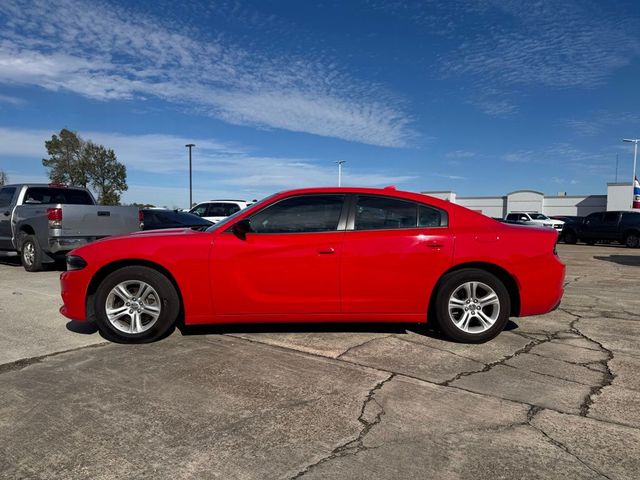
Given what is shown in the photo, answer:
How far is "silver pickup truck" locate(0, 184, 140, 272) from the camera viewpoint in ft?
30.5

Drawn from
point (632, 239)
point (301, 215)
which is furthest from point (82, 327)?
point (632, 239)

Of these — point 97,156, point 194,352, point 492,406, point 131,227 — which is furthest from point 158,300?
point 97,156

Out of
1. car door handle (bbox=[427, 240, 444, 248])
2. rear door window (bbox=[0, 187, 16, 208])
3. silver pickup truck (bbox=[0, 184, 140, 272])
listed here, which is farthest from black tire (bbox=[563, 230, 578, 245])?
rear door window (bbox=[0, 187, 16, 208])

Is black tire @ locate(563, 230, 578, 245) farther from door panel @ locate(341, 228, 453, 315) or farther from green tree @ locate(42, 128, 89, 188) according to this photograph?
green tree @ locate(42, 128, 89, 188)

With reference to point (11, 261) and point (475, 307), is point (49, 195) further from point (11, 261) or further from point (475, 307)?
point (475, 307)

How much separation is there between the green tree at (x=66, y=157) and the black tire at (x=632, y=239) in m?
48.1

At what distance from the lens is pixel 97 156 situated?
172 feet

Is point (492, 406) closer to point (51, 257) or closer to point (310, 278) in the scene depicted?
point (310, 278)

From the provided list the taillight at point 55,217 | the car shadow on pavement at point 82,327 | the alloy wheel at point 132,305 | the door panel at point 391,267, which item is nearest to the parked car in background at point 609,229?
the door panel at point 391,267

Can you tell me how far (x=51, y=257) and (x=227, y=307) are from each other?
6.69 meters

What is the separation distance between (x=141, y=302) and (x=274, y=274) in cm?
137

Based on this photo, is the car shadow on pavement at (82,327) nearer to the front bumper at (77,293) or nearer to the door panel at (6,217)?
the front bumper at (77,293)

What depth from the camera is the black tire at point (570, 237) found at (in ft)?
80.0

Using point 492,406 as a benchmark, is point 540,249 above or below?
above
